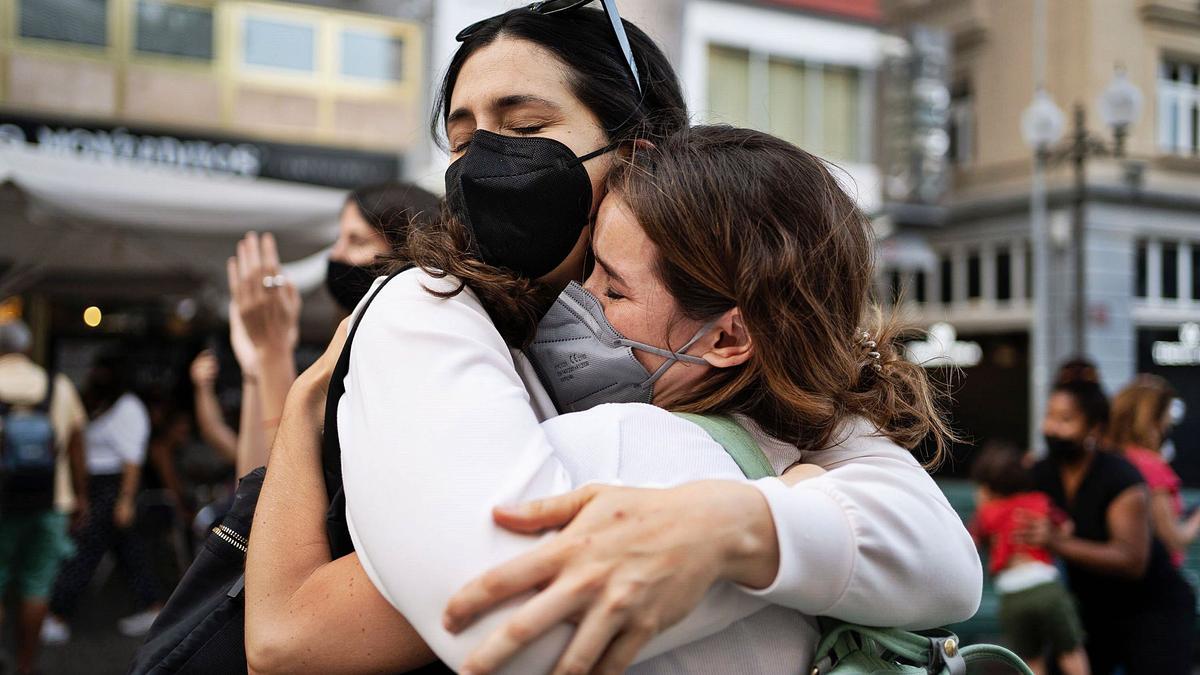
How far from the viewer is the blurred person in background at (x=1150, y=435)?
5203 mm

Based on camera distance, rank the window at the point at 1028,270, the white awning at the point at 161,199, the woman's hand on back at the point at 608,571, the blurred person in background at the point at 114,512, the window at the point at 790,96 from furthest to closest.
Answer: the window at the point at 1028,270 < the window at the point at 790,96 < the blurred person in background at the point at 114,512 < the white awning at the point at 161,199 < the woman's hand on back at the point at 608,571

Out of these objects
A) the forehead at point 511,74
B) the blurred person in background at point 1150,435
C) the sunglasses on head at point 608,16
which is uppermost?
the sunglasses on head at point 608,16

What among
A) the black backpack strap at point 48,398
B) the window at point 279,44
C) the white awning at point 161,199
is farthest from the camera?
the window at point 279,44

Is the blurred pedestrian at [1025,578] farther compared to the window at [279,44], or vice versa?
the window at [279,44]

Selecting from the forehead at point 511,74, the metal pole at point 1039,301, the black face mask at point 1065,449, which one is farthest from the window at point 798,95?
the forehead at point 511,74

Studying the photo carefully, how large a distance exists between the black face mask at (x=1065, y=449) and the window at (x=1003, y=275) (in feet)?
55.4

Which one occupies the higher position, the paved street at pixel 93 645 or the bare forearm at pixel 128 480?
the bare forearm at pixel 128 480

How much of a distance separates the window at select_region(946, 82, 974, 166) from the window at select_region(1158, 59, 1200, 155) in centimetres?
345

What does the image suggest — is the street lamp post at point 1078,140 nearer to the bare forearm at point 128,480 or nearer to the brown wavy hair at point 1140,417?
the brown wavy hair at point 1140,417

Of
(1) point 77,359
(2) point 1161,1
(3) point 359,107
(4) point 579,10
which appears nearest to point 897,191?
(2) point 1161,1

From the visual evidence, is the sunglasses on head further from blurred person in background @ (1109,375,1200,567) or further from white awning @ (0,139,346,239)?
blurred person in background @ (1109,375,1200,567)

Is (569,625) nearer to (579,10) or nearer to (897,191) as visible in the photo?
(579,10)

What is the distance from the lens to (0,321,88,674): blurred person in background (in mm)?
5848

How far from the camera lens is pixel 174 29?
11.8 m
